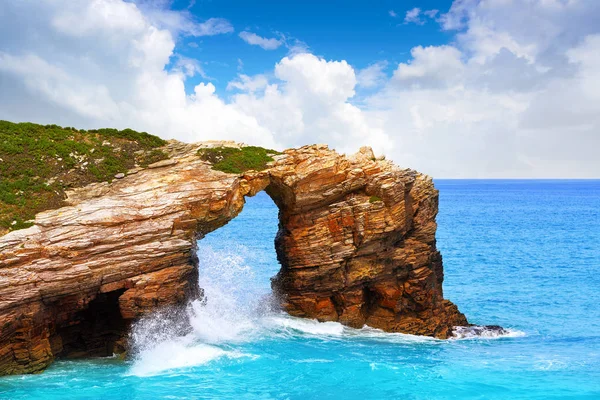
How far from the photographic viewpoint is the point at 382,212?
33.1 meters

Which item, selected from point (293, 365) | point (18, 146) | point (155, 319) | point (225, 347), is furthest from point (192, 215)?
point (18, 146)

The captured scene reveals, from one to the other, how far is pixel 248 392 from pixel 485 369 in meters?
12.9

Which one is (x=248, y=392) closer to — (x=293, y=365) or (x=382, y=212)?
(x=293, y=365)

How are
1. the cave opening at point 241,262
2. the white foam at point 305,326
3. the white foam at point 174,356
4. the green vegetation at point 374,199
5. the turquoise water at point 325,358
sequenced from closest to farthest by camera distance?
the turquoise water at point 325,358 < the white foam at point 174,356 < the white foam at point 305,326 < the green vegetation at point 374,199 < the cave opening at point 241,262

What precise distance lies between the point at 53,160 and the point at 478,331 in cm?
2965

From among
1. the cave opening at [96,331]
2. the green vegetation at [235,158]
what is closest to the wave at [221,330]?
the cave opening at [96,331]

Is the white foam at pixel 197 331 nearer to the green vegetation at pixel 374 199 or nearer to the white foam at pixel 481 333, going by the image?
the green vegetation at pixel 374 199

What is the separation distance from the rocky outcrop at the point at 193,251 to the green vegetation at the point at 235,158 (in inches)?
24.2

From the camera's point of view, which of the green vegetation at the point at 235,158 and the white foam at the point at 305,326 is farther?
the white foam at the point at 305,326

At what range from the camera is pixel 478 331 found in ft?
119

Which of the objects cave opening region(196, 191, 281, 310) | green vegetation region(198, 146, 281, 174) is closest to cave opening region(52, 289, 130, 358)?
cave opening region(196, 191, 281, 310)

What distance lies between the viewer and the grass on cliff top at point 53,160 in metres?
25.7

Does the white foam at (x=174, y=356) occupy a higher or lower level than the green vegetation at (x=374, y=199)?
lower

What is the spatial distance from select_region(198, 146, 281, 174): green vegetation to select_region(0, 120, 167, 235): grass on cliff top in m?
2.99
